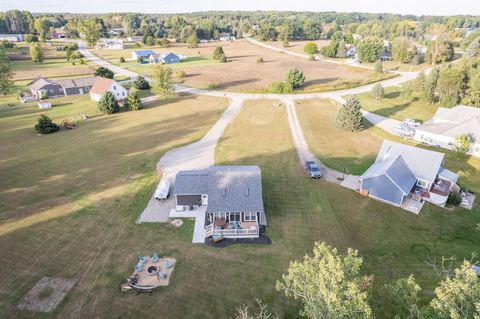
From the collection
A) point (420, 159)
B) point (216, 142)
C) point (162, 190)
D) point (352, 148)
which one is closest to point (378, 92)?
point (352, 148)

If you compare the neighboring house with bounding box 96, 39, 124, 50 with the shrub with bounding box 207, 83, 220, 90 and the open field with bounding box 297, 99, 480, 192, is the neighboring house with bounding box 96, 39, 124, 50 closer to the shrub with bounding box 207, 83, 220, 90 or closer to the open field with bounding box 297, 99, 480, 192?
the shrub with bounding box 207, 83, 220, 90

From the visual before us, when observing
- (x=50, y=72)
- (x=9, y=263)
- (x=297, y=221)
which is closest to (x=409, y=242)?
(x=297, y=221)

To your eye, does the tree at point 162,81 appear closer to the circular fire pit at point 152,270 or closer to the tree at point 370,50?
the circular fire pit at point 152,270

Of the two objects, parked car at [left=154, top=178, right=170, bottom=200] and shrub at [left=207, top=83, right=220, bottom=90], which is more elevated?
shrub at [left=207, top=83, right=220, bottom=90]

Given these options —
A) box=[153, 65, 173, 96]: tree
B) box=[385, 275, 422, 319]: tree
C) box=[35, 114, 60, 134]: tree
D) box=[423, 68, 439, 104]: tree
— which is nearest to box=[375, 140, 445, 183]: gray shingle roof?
box=[385, 275, 422, 319]: tree

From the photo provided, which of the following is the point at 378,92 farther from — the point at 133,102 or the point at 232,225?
the point at 232,225

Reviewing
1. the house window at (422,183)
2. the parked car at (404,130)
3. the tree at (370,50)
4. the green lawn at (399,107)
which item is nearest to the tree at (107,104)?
the green lawn at (399,107)
